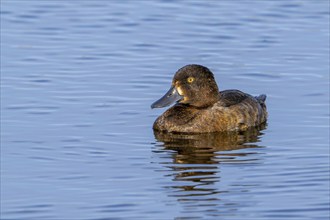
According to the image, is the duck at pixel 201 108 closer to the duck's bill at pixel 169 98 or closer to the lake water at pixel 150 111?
the duck's bill at pixel 169 98

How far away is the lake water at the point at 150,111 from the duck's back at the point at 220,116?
0.20 metres

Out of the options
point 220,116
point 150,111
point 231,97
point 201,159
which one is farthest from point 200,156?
point 150,111

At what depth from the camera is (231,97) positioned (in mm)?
14602

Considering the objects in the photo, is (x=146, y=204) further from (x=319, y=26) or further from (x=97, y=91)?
(x=319, y=26)

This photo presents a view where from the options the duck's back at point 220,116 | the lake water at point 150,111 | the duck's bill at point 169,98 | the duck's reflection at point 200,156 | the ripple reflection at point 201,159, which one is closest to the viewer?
the lake water at point 150,111

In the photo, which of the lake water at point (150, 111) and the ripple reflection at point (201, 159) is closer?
the lake water at point (150, 111)

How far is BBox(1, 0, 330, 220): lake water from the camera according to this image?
35.1ft

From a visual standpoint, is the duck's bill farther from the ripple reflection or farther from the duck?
the ripple reflection

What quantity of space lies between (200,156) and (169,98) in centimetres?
186

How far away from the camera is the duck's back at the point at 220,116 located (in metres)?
14.0

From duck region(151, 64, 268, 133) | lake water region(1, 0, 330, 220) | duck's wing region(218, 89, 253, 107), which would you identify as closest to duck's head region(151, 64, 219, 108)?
duck region(151, 64, 268, 133)

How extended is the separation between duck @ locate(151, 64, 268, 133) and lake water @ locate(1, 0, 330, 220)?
22cm

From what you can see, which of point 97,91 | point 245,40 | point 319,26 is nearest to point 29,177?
point 97,91

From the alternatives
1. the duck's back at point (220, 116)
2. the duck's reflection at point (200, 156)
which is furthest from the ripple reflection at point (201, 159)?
the duck's back at point (220, 116)
